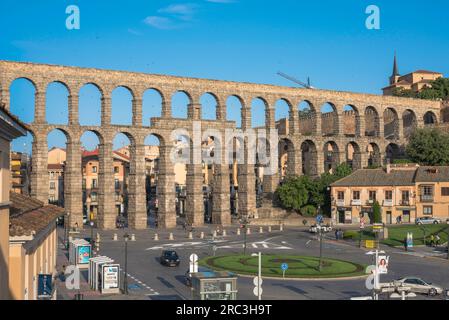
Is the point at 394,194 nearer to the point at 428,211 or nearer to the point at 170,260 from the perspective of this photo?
the point at 428,211

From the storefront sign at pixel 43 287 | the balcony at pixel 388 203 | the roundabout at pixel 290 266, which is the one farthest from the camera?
the balcony at pixel 388 203

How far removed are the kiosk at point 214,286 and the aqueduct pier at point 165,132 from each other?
59868 millimetres

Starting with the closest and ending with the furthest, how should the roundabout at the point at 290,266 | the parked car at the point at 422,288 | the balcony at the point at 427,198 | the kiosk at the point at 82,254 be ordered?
the parked car at the point at 422,288
the roundabout at the point at 290,266
the kiosk at the point at 82,254
the balcony at the point at 427,198

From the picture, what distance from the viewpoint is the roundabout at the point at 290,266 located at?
42.1 meters

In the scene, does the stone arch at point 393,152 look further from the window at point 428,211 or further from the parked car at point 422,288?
the parked car at point 422,288

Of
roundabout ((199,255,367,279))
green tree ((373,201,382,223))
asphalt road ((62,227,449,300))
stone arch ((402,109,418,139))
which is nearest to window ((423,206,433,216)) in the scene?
green tree ((373,201,382,223))

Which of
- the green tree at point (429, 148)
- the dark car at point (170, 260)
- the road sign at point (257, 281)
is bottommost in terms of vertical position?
the dark car at point (170, 260)

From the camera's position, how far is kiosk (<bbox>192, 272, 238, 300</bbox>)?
2670 centimetres

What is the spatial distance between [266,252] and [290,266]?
11507mm

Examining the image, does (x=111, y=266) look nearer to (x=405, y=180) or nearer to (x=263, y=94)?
(x=405, y=180)

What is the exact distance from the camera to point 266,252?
5769cm

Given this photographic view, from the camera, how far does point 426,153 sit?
332 feet

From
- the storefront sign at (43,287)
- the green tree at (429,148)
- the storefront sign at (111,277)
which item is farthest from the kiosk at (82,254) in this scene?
the green tree at (429,148)
